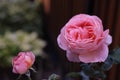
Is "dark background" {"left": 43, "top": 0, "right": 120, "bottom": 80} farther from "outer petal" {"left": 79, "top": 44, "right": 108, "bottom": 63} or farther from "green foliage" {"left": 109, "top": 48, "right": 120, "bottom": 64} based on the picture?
"outer petal" {"left": 79, "top": 44, "right": 108, "bottom": 63}

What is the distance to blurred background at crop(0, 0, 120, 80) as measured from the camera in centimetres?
247

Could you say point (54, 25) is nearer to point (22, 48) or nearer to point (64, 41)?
point (22, 48)

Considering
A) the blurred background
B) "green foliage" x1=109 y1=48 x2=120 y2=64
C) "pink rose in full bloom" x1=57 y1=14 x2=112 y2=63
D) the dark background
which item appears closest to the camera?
"pink rose in full bloom" x1=57 y1=14 x2=112 y2=63

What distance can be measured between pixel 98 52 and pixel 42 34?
2681 millimetres

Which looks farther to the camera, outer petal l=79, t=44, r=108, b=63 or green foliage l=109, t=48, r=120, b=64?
green foliage l=109, t=48, r=120, b=64

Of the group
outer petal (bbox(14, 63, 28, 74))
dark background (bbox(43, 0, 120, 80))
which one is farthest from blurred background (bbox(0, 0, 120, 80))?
outer petal (bbox(14, 63, 28, 74))

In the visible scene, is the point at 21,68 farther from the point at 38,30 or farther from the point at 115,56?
the point at 38,30

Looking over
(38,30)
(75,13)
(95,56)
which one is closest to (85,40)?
(95,56)

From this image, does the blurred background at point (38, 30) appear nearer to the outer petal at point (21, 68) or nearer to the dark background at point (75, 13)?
the dark background at point (75, 13)

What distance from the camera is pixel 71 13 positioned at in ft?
7.59

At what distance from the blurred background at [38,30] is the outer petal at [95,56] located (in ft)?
3.42

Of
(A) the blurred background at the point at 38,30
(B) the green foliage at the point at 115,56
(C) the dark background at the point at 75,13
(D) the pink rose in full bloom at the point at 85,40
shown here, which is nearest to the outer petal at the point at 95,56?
(D) the pink rose in full bloom at the point at 85,40

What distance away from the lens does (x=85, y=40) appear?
77cm

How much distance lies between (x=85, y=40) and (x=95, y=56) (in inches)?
1.9
